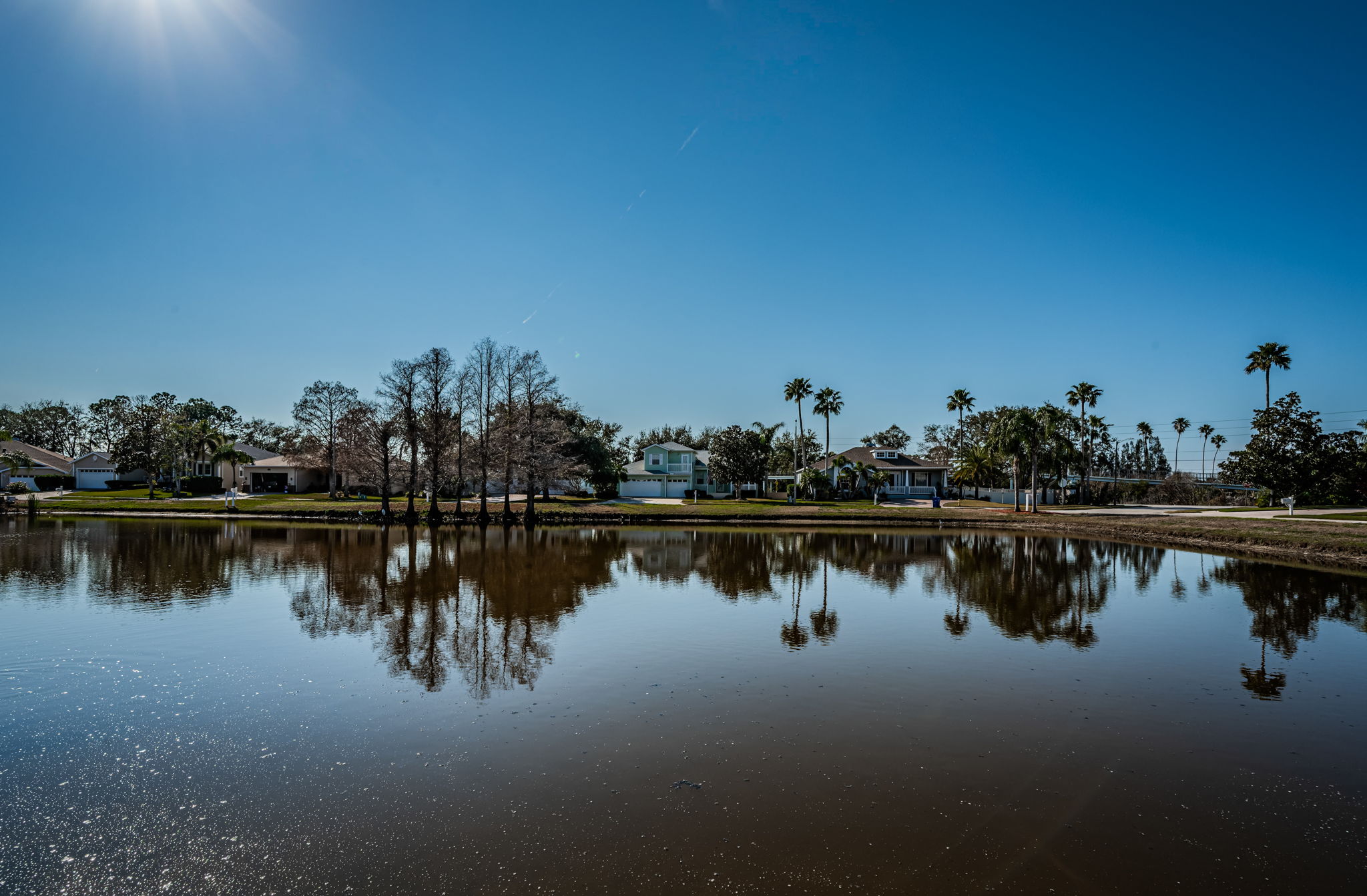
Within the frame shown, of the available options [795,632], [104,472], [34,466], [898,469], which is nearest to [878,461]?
[898,469]

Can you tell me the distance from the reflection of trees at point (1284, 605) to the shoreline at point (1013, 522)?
6511mm

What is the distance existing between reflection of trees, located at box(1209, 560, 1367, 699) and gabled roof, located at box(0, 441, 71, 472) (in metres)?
94.4

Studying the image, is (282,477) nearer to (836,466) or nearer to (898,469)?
(836,466)

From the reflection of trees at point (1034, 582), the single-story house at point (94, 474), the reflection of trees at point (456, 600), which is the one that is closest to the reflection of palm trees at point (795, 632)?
the reflection of trees at point (1034, 582)

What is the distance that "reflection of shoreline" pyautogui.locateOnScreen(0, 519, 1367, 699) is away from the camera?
14438 mm

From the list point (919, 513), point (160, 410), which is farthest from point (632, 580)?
point (160, 410)

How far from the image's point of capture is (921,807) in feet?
22.7

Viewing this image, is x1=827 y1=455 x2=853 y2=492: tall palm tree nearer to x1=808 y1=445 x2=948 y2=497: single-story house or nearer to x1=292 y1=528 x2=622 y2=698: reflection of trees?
x1=808 y1=445 x2=948 y2=497: single-story house

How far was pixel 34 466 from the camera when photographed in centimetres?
7006

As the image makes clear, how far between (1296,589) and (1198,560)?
30.6 ft

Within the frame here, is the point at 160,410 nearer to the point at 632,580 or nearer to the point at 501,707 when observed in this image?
the point at 632,580

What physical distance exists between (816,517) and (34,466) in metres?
77.5

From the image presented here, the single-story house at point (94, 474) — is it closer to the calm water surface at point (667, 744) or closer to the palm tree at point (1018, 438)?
the calm water surface at point (667, 744)

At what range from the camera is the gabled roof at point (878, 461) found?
2864 inches
